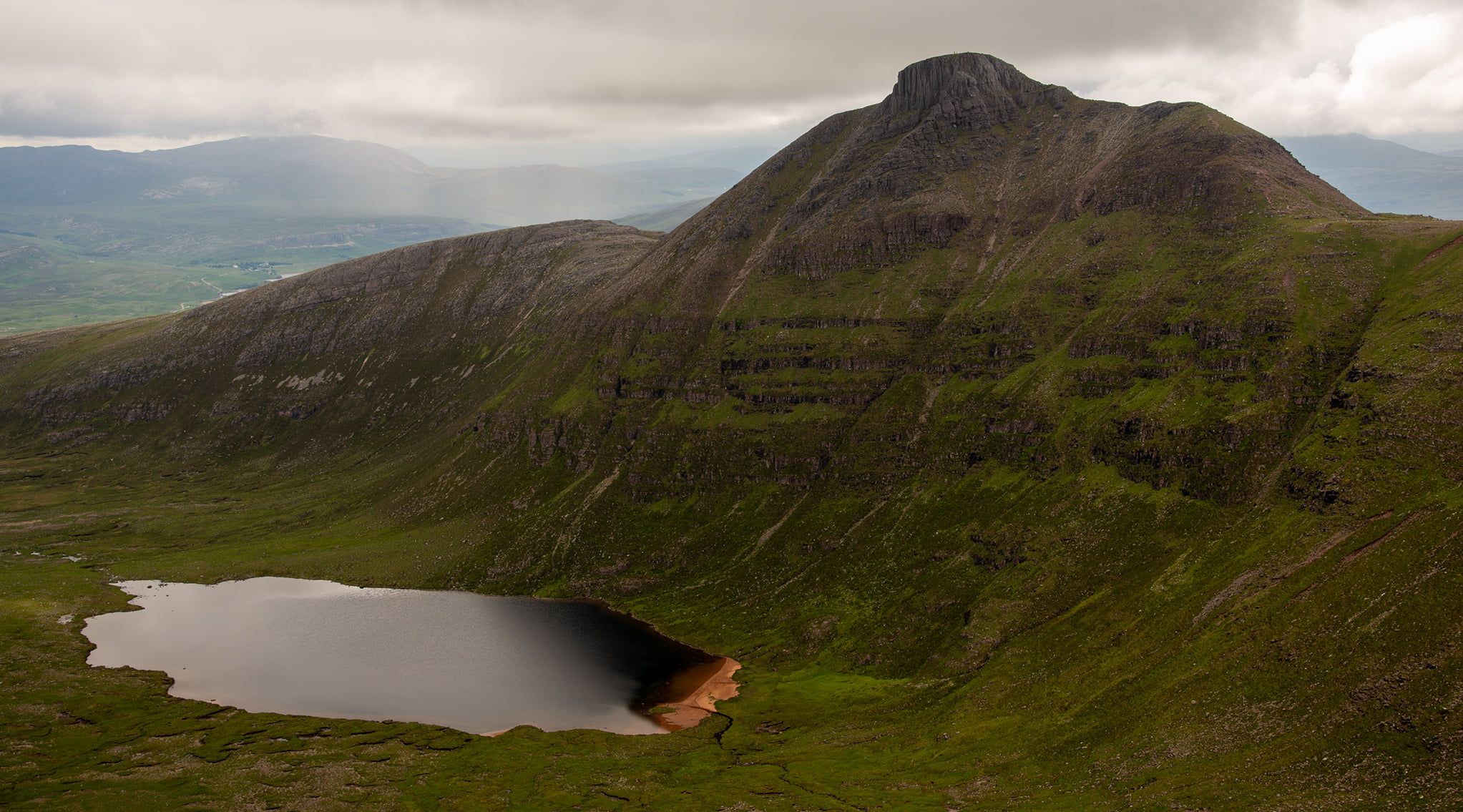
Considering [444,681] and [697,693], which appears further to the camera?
[444,681]

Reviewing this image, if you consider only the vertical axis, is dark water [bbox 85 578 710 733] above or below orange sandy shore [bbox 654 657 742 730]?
below

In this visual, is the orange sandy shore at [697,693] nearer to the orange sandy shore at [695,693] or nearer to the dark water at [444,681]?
the orange sandy shore at [695,693]

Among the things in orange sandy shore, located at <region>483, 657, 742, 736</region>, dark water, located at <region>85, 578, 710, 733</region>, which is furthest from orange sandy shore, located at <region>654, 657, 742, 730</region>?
dark water, located at <region>85, 578, 710, 733</region>

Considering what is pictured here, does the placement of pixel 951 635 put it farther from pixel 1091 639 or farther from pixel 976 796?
pixel 976 796

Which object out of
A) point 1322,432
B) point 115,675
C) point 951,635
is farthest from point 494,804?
point 1322,432

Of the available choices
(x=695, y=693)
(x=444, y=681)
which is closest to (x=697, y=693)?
(x=695, y=693)

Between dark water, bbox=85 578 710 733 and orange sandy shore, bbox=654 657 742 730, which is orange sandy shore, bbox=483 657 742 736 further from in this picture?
dark water, bbox=85 578 710 733

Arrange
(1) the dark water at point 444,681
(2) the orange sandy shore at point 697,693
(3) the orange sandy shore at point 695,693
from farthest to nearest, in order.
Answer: (1) the dark water at point 444,681 < (2) the orange sandy shore at point 697,693 < (3) the orange sandy shore at point 695,693

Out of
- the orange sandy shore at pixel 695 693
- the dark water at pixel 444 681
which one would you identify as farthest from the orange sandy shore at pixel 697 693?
the dark water at pixel 444 681

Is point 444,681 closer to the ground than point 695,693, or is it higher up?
closer to the ground

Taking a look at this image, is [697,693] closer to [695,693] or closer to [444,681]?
[695,693]

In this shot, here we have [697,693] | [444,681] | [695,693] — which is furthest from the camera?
[444,681]
